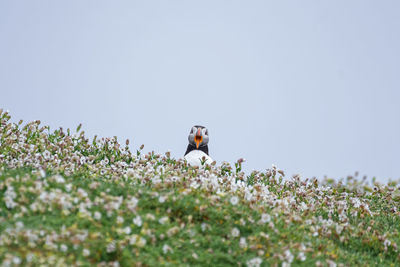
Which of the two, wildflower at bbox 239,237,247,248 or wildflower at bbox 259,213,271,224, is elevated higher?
wildflower at bbox 259,213,271,224

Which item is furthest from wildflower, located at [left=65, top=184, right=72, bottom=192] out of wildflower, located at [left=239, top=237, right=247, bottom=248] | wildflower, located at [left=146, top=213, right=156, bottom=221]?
wildflower, located at [left=239, top=237, right=247, bottom=248]

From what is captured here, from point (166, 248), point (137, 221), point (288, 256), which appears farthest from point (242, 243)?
point (137, 221)

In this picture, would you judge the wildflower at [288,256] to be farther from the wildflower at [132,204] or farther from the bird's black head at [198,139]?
the bird's black head at [198,139]

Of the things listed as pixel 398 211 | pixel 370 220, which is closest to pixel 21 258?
pixel 370 220

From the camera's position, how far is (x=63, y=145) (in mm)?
13773

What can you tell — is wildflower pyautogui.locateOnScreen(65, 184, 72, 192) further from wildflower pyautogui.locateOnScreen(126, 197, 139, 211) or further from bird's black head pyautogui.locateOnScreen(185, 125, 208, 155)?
bird's black head pyautogui.locateOnScreen(185, 125, 208, 155)

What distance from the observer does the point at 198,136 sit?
1537cm

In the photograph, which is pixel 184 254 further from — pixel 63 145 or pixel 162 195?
pixel 63 145

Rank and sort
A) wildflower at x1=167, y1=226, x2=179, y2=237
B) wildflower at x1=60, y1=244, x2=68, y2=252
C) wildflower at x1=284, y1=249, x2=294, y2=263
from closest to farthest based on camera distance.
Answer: wildflower at x1=60, y1=244, x2=68, y2=252 < wildflower at x1=167, y1=226, x2=179, y2=237 < wildflower at x1=284, y1=249, x2=294, y2=263

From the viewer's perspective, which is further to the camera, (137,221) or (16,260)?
(137,221)

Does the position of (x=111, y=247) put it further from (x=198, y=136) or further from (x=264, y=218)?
(x=198, y=136)

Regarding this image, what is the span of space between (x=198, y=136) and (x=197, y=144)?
0.86ft

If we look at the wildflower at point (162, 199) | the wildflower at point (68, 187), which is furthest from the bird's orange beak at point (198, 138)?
the wildflower at point (68, 187)

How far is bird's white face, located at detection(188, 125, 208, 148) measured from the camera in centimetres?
1534
